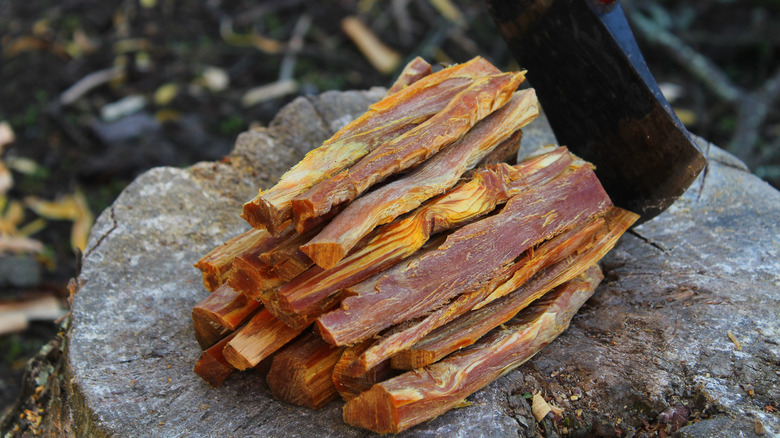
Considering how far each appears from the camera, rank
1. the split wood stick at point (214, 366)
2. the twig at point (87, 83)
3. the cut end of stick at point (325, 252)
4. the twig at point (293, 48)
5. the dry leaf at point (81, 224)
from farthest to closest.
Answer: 1. the twig at point (293, 48)
2. the twig at point (87, 83)
3. the dry leaf at point (81, 224)
4. the split wood stick at point (214, 366)
5. the cut end of stick at point (325, 252)

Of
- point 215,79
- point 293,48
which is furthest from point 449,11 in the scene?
point 215,79

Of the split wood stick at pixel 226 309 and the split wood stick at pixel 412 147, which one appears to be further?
the split wood stick at pixel 226 309

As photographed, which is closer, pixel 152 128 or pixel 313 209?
pixel 313 209

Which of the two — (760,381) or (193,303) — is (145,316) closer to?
(193,303)

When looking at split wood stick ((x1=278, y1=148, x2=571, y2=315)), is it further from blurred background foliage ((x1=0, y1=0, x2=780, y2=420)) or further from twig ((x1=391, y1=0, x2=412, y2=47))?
twig ((x1=391, y1=0, x2=412, y2=47))

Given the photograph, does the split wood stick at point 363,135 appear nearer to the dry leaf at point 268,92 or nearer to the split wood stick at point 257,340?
the split wood stick at point 257,340

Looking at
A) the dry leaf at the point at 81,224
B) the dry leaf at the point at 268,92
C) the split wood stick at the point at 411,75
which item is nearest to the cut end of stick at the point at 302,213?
the split wood stick at the point at 411,75

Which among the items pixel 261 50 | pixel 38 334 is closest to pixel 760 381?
pixel 38 334
